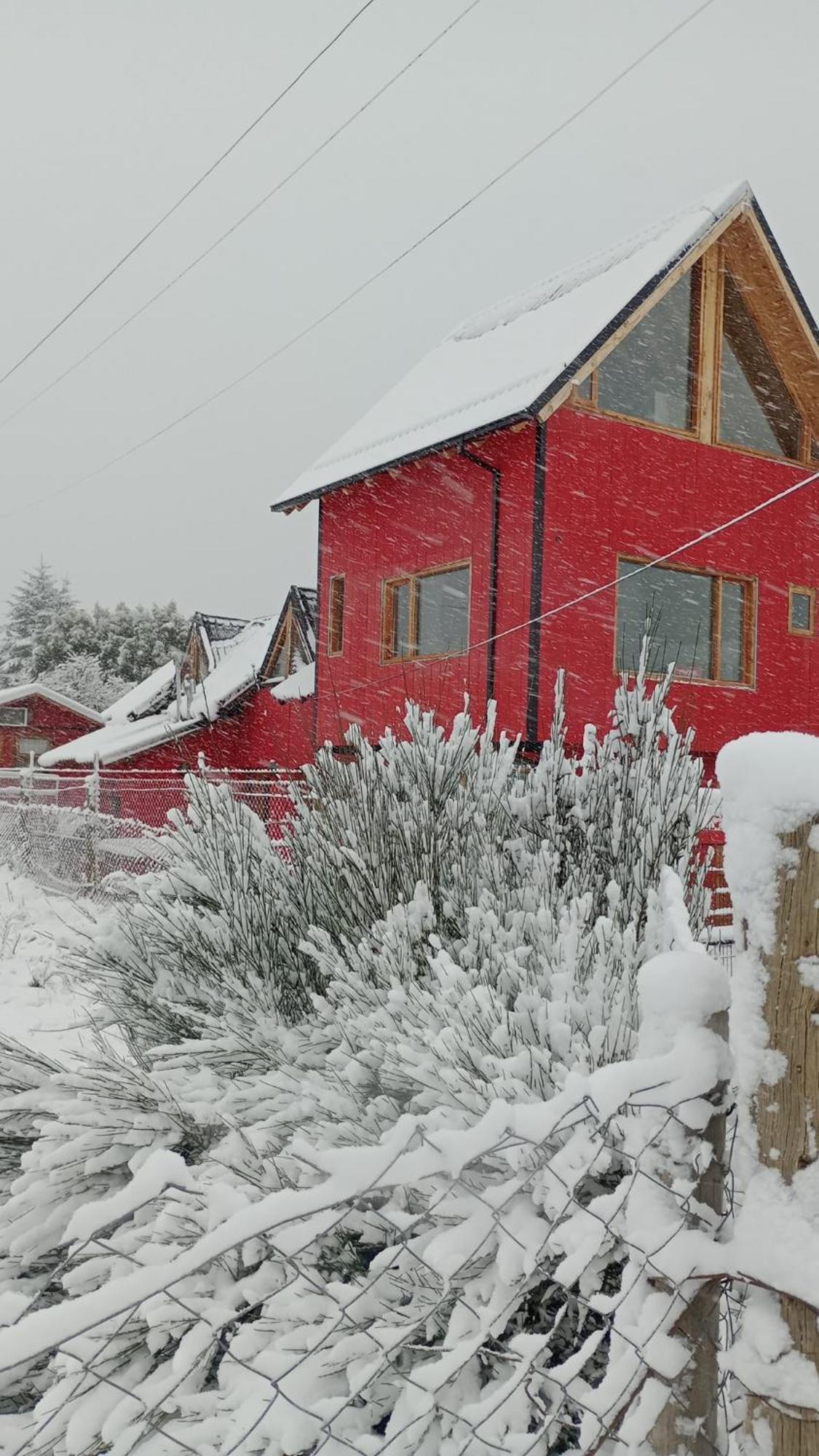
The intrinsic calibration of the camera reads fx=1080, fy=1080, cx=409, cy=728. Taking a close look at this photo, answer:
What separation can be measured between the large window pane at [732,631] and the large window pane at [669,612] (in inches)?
7.1

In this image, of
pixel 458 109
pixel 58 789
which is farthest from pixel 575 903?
pixel 458 109

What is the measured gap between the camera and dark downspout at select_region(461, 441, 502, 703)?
11.4 m

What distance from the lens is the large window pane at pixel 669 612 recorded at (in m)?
11.5

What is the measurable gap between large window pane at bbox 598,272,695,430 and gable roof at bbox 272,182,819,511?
20.0 inches

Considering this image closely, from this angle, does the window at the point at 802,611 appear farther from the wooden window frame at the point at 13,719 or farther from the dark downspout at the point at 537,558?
the wooden window frame at the point at 13,719

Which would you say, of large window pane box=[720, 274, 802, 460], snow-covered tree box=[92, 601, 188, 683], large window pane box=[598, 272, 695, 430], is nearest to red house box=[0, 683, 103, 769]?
snow-covered tree box=[92, 601, 188, 683]

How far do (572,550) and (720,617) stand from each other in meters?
2.22

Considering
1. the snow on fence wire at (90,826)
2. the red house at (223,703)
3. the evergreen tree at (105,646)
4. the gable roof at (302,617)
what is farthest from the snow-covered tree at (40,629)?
the snow on fence wire at (90,826)

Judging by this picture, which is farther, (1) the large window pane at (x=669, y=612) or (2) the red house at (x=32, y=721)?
(2) the red house at (x=32, y=721)

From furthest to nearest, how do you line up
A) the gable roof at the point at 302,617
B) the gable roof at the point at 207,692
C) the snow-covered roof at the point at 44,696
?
1. the snow-covered roof at the point at 44,696
2. the gable roof at the point at 207,692
3. the gable roof at the point at 302,617

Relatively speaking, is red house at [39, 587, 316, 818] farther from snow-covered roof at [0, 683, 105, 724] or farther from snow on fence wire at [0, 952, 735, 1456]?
snow on fence wire at [0, 952, 735, 1456]

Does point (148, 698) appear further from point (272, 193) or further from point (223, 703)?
point (272, 193)

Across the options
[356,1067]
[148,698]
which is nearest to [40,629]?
[148,698]

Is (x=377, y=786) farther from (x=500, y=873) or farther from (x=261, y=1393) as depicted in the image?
(x=261, y=1393)
